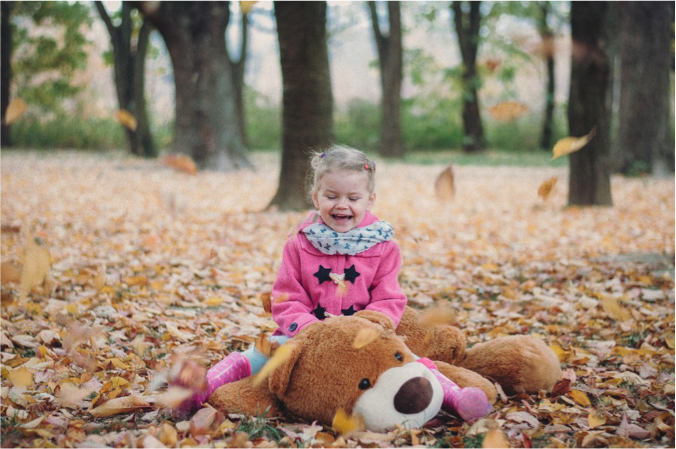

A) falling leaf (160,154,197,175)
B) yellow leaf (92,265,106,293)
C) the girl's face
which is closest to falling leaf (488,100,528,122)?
the girl's face

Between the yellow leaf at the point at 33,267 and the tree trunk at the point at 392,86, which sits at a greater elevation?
the tree trunk at the point at 392,86

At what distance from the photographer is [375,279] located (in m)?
2.73

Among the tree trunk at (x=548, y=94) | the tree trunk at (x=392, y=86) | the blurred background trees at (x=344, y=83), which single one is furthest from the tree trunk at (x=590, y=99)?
the tree trunk at (x=548, y=94)

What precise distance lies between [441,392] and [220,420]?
85 centimetres

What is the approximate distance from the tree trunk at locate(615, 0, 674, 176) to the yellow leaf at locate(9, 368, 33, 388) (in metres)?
11.0

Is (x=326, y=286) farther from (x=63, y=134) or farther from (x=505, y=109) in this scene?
(x=63, y=134)

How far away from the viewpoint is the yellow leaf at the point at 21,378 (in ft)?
8.66

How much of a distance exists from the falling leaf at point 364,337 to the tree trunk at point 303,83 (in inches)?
169

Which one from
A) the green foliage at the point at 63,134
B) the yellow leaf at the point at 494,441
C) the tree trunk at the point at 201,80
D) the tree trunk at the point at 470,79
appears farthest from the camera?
the tree trunk at the point at 470,79

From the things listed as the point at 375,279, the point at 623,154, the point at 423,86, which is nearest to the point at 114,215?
the point at 375,279

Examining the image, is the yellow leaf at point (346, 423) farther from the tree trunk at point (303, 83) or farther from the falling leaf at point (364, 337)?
the tree trunk at point (303, 83)

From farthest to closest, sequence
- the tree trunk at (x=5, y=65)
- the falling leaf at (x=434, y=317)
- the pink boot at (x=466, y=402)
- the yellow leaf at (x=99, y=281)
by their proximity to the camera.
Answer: the tree trunk at (x=5, y=65)
the yellow leaf at (x=99, y=281)
the falling leaf at (x=434, y=317)
the pink boot at (x=466, y=402)

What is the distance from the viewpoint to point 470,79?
2095 cm

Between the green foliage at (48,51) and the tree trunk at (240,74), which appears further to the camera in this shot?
the green foliage at (48,51)
